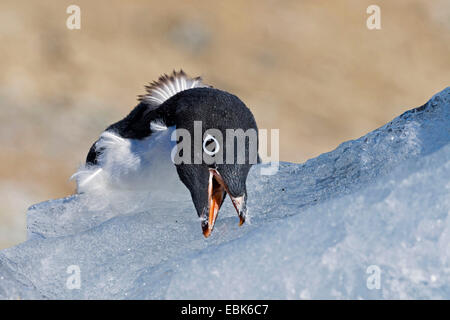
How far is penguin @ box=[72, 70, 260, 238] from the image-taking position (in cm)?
84

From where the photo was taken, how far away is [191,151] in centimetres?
88

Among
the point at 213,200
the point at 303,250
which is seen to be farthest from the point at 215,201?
the point at 303,250

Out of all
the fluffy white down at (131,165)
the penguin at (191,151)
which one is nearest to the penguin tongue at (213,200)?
the penguin at (191,151)

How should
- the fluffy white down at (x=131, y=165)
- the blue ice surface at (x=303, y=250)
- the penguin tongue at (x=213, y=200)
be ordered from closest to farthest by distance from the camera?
the blue ice surface at (x=303, y=250)
the penguin tongue at (x=213, y=200)
the fluffy white down at (x=131, y=165)

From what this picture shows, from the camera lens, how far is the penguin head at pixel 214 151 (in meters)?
0.83

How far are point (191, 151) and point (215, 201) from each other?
0.26 feet

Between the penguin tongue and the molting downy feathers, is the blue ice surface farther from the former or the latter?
the molting downy feathers

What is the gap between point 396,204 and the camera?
0.68 meters

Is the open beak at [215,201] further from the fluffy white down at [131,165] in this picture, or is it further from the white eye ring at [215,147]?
the fluffy white down at [131,165]

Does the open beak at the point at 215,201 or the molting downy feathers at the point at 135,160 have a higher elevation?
the molting downy feathers at the point at 135,160

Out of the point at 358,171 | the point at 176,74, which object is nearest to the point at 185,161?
the point at 358,171

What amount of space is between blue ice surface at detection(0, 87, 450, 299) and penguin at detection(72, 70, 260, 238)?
0.21ft
